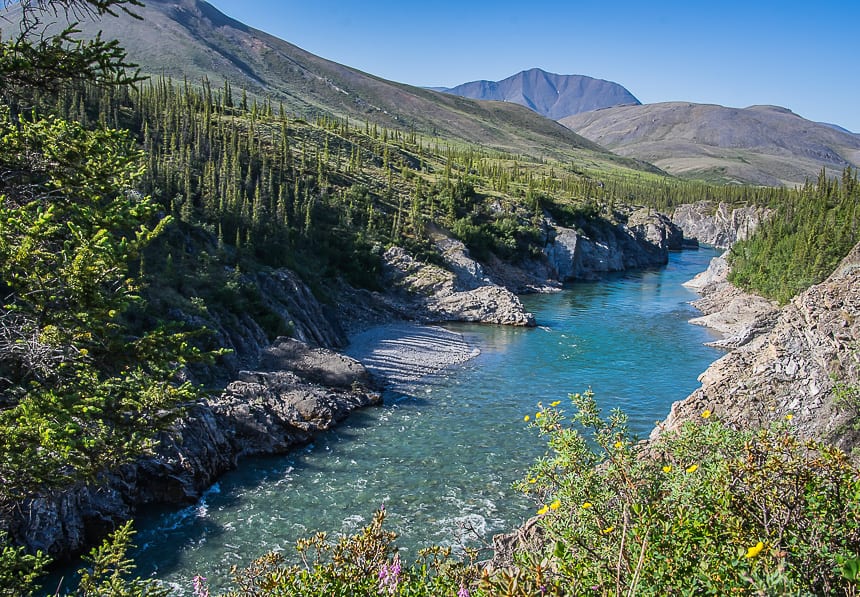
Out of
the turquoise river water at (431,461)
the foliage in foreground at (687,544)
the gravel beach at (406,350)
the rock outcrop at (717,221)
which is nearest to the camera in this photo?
the foliage in foreground at (687,544)

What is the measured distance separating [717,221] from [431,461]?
5145 inches

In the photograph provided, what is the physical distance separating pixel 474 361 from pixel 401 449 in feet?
47.4

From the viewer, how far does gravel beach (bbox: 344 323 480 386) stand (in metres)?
35.8

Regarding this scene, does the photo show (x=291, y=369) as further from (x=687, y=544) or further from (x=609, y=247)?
(x=609, y=247)

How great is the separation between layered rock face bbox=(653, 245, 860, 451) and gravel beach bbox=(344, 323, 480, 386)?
17730 millimetres

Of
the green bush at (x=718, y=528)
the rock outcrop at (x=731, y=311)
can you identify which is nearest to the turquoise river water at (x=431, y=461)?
the rock outcrop at (x=731, y=311)

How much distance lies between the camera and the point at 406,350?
40.3m

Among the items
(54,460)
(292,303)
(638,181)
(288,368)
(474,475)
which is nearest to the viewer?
(54,460)

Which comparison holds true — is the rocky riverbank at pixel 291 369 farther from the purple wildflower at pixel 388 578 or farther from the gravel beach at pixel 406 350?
the purple wildflower at pixel 388 578

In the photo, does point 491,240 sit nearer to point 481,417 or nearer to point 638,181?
point 481,417

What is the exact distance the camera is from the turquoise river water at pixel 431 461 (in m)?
18.2

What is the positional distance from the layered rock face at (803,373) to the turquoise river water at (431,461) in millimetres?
6869

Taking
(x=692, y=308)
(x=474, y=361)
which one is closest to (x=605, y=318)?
(x=692, y=308)

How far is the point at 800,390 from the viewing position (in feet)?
59.8
